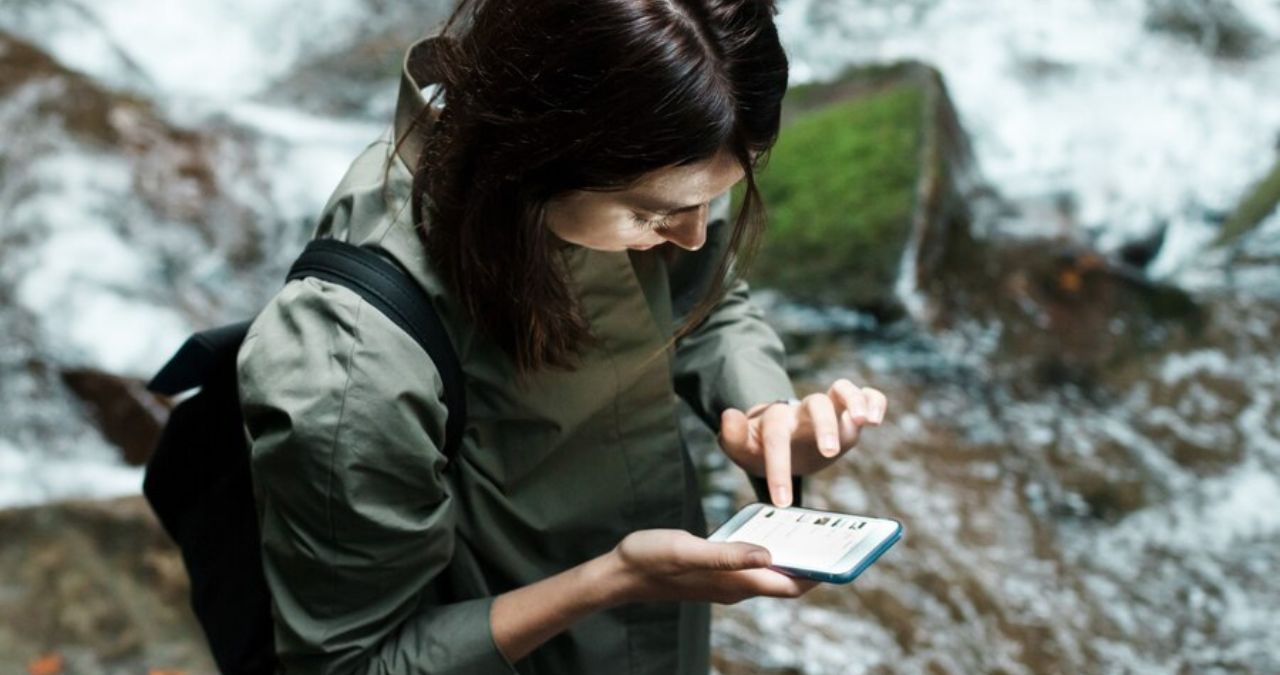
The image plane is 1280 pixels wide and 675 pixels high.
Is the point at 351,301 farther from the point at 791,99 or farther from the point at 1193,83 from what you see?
the point at 1193,83

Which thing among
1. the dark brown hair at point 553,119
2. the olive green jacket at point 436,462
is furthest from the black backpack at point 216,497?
the dark brown hair at point 553,119

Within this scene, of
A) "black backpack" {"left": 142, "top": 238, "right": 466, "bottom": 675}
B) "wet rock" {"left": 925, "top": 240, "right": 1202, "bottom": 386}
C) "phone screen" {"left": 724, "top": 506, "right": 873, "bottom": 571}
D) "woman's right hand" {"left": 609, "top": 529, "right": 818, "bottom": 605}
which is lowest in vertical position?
"wet rock" {"left": 925, "top": 240, "right": 1202, "bottom": 386}

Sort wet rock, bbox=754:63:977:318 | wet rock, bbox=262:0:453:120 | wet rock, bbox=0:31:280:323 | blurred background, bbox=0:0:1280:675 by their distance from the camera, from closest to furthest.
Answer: blurred background, bbox=0:0:1280:675 < wet rock, bbox=754:63:977:318 < wet rock, bbox=0:31:280:323 < wet rock, bbox=262:0:453:120

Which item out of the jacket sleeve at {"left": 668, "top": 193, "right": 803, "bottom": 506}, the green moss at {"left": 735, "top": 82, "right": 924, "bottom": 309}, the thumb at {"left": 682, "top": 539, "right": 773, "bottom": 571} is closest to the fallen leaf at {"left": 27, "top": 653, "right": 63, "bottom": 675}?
the jacket sleeve at {"left": 668, "top": 193, "right": 803, "bottom": 506}

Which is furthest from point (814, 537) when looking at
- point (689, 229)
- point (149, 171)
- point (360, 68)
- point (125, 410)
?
point (360, 68)

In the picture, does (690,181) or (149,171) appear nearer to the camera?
(690,181)

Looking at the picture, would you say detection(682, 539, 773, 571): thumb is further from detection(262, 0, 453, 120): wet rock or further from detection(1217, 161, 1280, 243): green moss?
detection(262, 0, 453, 120): wet rock

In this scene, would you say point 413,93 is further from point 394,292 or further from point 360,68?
point 360,68

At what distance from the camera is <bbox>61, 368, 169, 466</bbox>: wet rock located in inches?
169

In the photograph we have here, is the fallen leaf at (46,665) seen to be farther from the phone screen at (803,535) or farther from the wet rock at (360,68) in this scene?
the wet rock at (360,68)

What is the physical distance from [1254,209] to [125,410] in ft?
15.7

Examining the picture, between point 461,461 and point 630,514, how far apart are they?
0.30 meters

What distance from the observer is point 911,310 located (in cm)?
493

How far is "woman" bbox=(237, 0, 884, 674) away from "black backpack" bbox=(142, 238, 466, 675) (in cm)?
13
